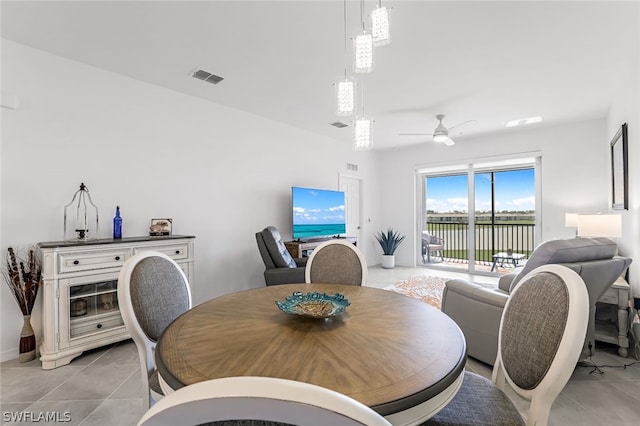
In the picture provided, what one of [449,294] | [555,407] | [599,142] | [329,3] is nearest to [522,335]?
[555,407]

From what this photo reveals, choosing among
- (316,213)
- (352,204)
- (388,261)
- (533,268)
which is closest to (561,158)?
(388,261)

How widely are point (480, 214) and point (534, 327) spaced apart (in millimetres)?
5677

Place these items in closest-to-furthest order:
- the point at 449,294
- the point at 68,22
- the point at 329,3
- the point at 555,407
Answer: the point at 555,407
the point at 329,3
the point at 68,22
the point at 449,294

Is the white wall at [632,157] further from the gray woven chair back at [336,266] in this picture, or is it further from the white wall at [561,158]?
the gray woven chair back at [336,266]

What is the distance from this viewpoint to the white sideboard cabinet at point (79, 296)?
2258 mm

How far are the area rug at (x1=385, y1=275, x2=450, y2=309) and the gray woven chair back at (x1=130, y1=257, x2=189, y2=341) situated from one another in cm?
320

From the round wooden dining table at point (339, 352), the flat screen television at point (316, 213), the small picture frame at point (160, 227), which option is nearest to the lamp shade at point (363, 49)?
the round wooden dining table at point (339, 352)

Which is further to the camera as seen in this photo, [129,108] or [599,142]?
[599,142]

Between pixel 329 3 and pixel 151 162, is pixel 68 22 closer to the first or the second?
pixel 151 162

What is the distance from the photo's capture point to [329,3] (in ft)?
6.56

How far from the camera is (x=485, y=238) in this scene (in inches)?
242

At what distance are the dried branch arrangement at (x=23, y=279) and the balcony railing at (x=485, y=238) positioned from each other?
21.1 feet

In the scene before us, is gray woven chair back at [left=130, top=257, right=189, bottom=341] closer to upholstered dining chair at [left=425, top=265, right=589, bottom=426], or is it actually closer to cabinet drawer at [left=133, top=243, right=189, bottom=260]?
upholstered dining chair at [left=425, top=265, right=589, bottom=426]

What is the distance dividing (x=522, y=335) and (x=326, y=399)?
1.04m
